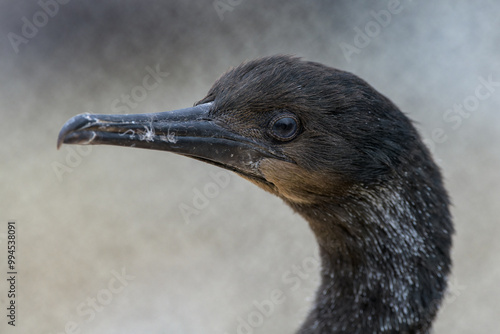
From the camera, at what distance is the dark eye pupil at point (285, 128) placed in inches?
105

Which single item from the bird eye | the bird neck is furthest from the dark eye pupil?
the bird neck

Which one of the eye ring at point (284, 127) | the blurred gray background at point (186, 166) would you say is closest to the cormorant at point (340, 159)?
the eye ring at point (284, 127)

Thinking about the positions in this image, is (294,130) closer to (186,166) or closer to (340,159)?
(340,159)

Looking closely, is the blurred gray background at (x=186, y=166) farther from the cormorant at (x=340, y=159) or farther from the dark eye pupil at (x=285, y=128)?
the dark eye pupil at (x=285, y=128)

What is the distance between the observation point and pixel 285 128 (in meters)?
2.68

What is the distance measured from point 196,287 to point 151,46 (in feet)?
9.10

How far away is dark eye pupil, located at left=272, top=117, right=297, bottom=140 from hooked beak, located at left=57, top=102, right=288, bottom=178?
9cm

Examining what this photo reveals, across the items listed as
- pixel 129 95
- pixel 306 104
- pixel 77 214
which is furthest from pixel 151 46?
pixel 306 104

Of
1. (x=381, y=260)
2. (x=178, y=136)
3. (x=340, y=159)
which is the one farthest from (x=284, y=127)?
(x=381, y=260)

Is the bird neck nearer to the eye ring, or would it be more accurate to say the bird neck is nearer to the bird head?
the bird head

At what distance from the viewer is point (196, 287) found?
18.6 ft

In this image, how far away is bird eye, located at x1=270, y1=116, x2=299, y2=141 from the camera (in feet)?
8.74

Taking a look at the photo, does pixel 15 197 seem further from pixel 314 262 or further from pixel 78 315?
pixel 314 262

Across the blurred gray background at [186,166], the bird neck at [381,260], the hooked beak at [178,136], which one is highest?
the blurred gray background at [186,166]
